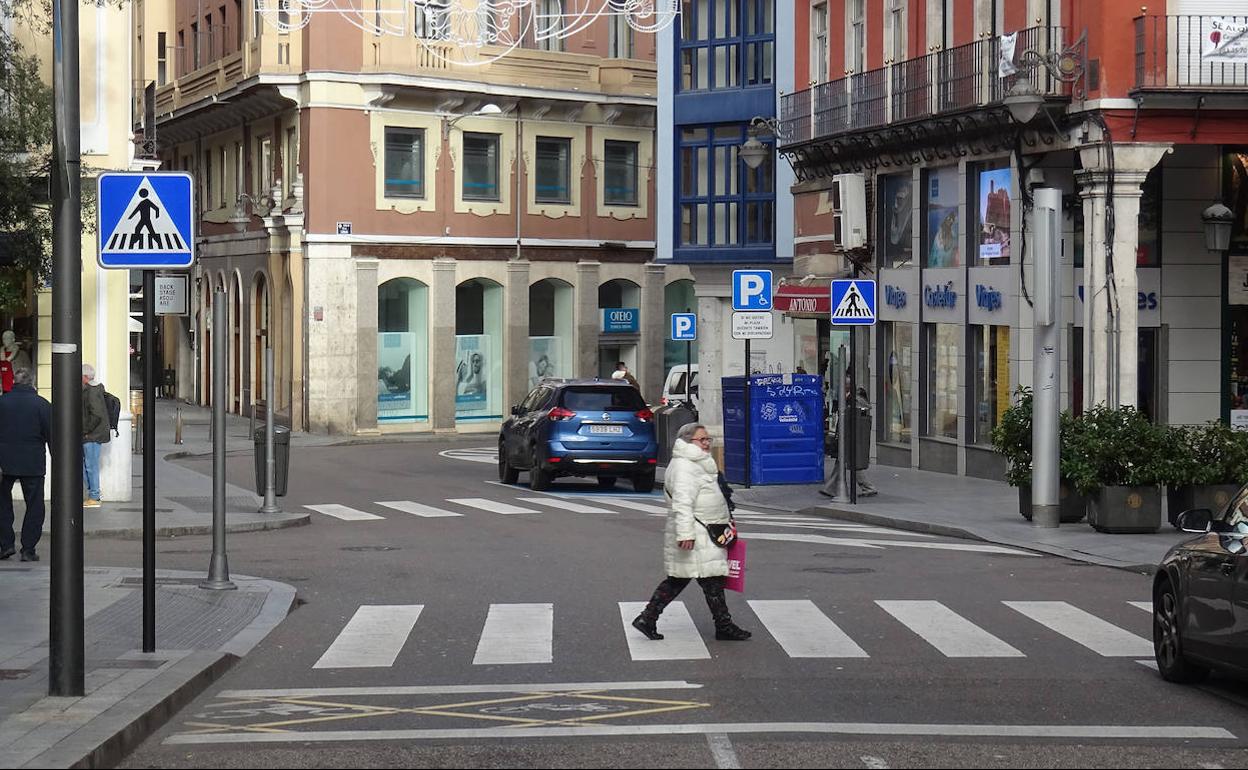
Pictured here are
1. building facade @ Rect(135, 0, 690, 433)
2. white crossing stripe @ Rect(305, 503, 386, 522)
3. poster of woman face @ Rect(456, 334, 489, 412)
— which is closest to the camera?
white crossing stripe @ Rect(305, 503, 386, 522)

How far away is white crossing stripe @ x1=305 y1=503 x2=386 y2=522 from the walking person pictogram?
516 inches

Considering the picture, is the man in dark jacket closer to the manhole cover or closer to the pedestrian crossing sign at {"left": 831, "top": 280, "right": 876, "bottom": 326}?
the manhole cover

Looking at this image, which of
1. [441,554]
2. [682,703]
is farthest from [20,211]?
[682,703]

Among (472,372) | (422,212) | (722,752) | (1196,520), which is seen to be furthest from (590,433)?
(472,372)

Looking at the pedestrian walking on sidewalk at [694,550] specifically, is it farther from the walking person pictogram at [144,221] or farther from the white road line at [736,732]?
the walking person pictogram at [144,221]

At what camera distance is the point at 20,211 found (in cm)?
2122

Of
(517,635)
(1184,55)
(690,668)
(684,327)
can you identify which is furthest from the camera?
(684,327)

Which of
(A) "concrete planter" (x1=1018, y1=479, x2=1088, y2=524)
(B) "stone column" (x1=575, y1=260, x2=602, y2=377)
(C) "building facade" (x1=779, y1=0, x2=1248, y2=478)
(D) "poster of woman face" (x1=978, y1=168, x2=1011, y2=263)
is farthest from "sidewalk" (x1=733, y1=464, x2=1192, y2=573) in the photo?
(B) "stone column" (x1=575, y1=260, x2=602, y2=377)

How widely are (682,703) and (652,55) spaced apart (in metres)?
43.9

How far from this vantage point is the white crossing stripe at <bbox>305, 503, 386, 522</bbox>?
2509cm

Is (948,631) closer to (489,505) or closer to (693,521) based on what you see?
(693,521)

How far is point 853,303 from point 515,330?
25.8 metres

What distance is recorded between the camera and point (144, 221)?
39.2ft

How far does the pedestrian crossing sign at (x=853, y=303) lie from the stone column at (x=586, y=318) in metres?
26.4
